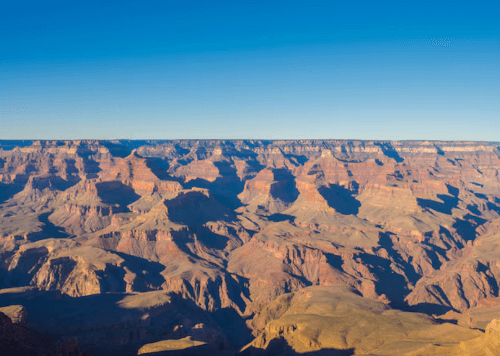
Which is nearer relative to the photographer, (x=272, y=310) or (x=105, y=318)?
(x=105, y=318)

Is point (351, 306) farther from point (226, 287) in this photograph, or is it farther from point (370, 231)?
point (370, 231)

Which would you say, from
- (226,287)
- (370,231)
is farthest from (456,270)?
(226,287)

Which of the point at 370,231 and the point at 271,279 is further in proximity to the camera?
the point at 370,231

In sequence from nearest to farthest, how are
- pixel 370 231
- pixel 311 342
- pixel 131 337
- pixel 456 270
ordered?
pixel 311 342, pixel 131 337, pixel 456 270, pixel 370 231

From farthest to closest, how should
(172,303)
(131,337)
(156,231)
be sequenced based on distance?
(156,231), (172,303), (131,337)

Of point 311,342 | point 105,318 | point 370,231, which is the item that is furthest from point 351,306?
point 370,231

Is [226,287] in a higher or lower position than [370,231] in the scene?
lower

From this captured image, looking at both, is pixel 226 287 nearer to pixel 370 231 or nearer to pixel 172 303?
pixel 172 303

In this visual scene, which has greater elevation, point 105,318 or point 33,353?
point 33,353

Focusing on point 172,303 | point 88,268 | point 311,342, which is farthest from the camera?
point 88,268
